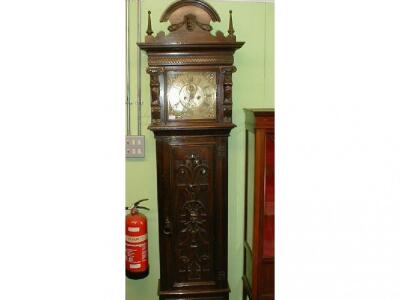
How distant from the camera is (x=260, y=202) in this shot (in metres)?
2.42

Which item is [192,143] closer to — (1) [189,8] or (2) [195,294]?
(1) [189,8]

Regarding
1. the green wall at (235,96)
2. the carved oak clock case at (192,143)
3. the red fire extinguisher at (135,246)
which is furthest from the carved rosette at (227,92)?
the red fire extinguisher at (135,246)

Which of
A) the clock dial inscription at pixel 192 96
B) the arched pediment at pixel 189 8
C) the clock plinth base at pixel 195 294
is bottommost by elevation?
the clock plinth base at pixel 195 294

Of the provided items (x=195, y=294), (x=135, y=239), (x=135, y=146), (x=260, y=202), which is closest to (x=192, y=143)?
(x=135, y=146)

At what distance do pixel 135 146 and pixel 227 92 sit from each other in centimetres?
72

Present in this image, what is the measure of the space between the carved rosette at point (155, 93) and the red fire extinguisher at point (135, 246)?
0.66m

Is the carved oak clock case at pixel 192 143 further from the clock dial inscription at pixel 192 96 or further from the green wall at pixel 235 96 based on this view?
the green wall at pixel 235 96

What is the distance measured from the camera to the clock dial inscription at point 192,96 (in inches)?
97.7

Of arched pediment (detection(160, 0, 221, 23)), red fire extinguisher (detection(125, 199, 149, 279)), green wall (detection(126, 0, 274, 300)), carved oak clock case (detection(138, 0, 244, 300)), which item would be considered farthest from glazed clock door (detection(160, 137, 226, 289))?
arched pediment (detection(160, 0, 221, 23))

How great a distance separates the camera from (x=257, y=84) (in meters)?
2.74
